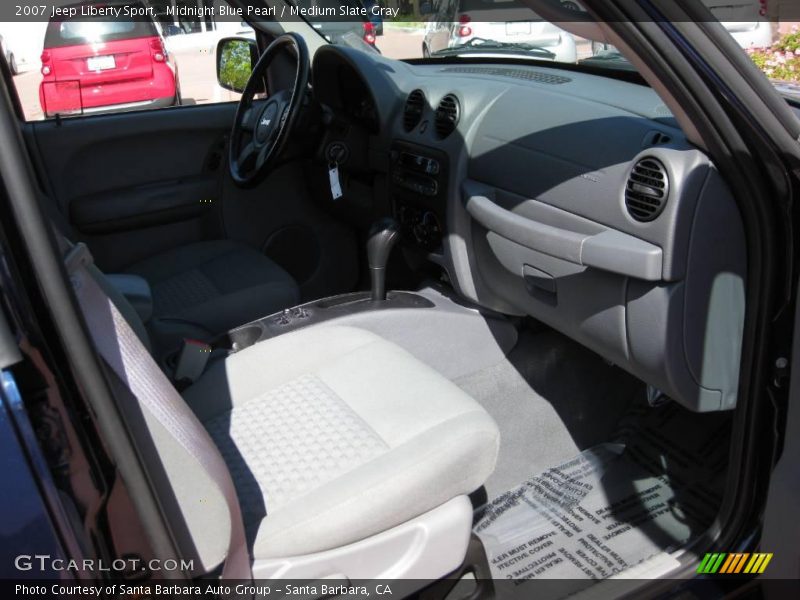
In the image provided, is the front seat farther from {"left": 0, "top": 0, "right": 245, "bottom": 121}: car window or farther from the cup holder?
{"left": 0, "top": 0, "right": 245, "bottom": 121}: car window

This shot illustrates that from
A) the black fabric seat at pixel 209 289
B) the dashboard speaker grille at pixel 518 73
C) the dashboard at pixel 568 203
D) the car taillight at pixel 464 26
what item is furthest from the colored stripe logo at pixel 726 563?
the car taillight at pixel 464 26

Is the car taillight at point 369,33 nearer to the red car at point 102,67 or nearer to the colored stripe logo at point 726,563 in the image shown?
the red car at point 102,67

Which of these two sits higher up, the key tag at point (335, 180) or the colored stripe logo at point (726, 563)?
the key tag at point (335, 180)

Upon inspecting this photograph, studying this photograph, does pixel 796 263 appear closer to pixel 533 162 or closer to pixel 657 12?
pixel 657 12

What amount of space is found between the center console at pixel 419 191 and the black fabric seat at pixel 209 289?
45 centimetres

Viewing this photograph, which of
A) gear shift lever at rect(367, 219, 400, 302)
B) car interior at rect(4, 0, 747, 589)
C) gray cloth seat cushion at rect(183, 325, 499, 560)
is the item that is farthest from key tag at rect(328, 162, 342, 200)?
gray cloth seat cushion at rect(183, 325, 499, 560)

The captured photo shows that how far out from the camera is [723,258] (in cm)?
139

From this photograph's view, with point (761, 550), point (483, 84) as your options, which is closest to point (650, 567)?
point (761, 550)

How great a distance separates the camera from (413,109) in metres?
2.25

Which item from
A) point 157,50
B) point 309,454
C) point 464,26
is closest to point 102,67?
point 157,50

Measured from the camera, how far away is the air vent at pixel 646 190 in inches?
→ 55.3

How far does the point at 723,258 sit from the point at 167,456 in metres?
1.01

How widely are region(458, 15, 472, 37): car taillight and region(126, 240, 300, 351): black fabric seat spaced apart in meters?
1.03

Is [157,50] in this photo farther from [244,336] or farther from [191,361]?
[191,361]
